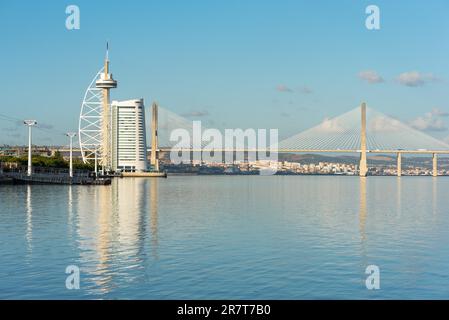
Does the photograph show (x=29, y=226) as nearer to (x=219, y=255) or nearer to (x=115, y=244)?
(x=115, y=244)

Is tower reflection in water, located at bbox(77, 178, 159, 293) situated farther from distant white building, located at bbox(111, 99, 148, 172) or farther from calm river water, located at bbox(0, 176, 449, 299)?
distant white building, located at bbox(111, 99, 148, 172)

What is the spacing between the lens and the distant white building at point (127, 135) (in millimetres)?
176762

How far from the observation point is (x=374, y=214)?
41.3m

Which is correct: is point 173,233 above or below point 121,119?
below

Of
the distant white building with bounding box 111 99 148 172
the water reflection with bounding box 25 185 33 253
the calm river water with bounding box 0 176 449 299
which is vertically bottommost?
the calm river water with bounding box 0 176 449 299

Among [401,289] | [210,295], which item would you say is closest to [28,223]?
[210,295]

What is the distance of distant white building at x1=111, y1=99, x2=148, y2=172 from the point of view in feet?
580

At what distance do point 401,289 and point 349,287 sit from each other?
1436 millimetres

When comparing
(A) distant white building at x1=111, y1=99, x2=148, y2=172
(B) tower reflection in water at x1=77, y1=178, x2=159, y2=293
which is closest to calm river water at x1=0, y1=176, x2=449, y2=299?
(B) tower reflection in water at x1=77, y1=178, x2=159, y2=293

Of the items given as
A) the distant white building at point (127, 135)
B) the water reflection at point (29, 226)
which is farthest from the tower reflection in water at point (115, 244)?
the distant white building at point (127, 135)

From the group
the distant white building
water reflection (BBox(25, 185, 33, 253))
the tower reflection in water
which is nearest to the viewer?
the tower reflection in water

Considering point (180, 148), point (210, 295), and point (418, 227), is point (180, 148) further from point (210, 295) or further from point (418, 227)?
point (210, 295)

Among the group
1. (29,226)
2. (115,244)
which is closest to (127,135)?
(29,226)
